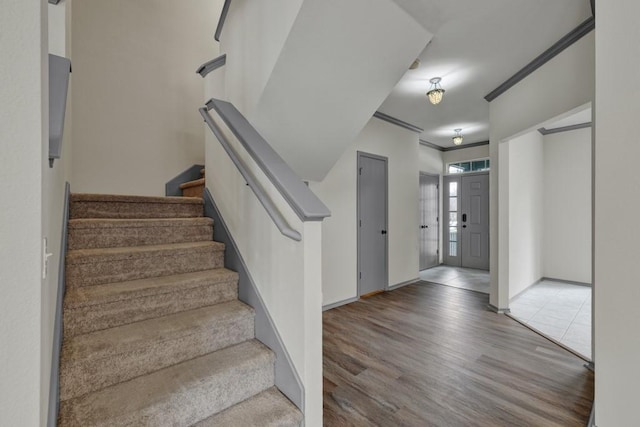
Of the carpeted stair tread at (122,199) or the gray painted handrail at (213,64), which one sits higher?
the gray painted handrail at (213,64)

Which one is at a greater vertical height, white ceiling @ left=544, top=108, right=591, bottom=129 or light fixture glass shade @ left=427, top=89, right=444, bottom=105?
white ceiling @ left=544, top=108, right=591, bottom=129

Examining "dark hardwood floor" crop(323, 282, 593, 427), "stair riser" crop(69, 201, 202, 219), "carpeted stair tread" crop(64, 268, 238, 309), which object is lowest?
"dark hardwood floor" crop(323, 282, 593, 427)

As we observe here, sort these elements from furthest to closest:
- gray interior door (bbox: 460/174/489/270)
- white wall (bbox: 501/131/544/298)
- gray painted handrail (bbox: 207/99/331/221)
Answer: gray interior door (bbox: 460/174/489/270) → white wall (bbox: 501/131/544/298) → gray painted handrail (bbox: 207/99/331/221)

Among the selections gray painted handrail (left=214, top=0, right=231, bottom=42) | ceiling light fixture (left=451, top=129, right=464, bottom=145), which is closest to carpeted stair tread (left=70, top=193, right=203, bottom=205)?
gray painted handrail (left=214, top=0, right=231, bottom=42)

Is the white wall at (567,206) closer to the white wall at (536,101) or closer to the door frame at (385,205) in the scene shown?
the white wall at (536,101)

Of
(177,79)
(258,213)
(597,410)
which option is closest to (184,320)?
(258,213)

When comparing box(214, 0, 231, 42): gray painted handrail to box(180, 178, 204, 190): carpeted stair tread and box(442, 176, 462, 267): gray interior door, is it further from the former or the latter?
box(442, 176, 462, 267): gray interior door

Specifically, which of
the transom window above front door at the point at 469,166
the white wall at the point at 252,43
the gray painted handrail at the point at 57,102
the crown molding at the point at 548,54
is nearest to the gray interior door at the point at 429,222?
the transom window above front door at the point at 469,166

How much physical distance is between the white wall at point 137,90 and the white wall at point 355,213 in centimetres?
179

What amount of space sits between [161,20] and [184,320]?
336 centimetres

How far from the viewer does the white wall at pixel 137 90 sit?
8.77ft

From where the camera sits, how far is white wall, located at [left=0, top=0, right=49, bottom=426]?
568 mm

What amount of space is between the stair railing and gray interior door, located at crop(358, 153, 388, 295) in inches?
96.7

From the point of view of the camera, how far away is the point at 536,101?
9.36 feet
